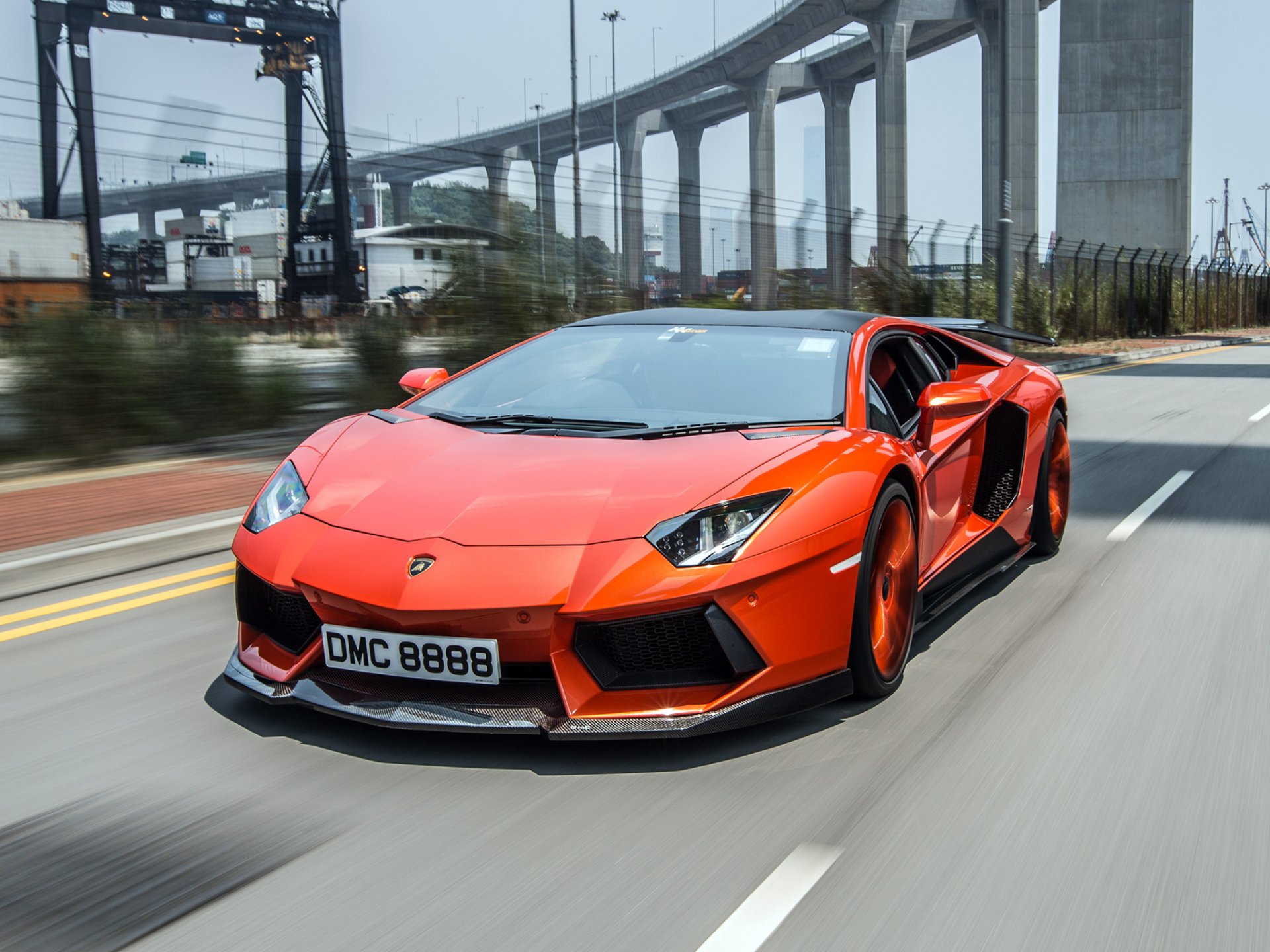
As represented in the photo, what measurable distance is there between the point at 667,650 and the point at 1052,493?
141 inches

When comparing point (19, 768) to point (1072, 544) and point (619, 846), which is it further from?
point (1072, 544)

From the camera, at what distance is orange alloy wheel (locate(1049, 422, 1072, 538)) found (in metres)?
6.41

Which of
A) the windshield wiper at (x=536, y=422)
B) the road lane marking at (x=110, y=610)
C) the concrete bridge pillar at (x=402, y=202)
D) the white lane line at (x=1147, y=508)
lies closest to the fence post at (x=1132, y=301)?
the concrete bridge pillar at (x=402, y=202)

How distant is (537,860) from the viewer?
9.80 ft

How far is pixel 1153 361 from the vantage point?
27156 millimetres

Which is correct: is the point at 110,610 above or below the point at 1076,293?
below

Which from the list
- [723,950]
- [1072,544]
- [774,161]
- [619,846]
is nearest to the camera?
[723,950]

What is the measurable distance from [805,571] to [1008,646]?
1.54 m

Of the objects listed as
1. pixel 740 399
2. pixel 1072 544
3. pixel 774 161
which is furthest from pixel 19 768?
pixel 774 161

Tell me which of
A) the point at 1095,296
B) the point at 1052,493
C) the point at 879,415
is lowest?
the point at 1052,493

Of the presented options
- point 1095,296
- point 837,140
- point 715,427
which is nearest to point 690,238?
point 715,427

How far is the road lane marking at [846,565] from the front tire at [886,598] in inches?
1.2

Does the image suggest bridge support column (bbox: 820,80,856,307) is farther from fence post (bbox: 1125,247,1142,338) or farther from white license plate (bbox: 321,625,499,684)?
white license plate (bbox: 321,625,499,684)

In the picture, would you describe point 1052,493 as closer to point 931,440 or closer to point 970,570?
point 970,570
